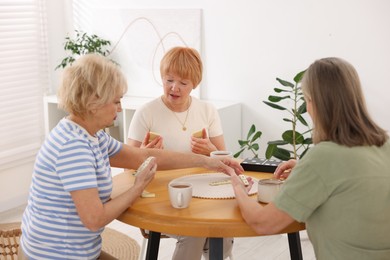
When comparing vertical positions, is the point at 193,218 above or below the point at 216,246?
above

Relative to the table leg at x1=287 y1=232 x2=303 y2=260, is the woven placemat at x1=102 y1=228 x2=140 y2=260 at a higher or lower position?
lower

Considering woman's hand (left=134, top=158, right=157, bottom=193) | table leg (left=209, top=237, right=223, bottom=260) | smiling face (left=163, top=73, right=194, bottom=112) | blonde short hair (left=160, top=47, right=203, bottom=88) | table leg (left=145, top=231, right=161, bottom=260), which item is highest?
blonde short hair (left=160, top=47, right=203, bottom=88)

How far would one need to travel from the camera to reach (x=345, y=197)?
1.68m

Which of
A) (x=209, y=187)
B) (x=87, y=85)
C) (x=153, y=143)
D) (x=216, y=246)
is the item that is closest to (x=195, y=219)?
(x=216, y=246)

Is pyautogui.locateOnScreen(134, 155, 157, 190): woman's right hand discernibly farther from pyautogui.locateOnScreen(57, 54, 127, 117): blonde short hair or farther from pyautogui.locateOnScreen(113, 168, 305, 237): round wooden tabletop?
pyautogui.locateOnScreen(57, 54, 127, 117): blonde short hair

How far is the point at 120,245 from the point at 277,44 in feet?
5.41

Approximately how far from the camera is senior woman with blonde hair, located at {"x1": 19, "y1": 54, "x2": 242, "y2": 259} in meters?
1.84

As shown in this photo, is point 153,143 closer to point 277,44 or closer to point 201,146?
point 201,146

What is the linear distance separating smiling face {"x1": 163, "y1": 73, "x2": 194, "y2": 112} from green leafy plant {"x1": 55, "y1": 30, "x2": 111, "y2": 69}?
5.99 feet

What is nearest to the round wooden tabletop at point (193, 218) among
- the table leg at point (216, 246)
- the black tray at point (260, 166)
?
the table leg at point (216, 246)

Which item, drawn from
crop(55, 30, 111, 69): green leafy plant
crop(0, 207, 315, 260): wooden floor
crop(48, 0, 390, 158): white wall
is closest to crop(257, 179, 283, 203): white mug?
crop(0, 207, 315, 260): wooden floor

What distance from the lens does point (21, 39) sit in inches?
178

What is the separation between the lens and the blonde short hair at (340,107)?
171 cm

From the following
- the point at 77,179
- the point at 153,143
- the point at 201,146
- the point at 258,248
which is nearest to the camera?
the point at 77,179
